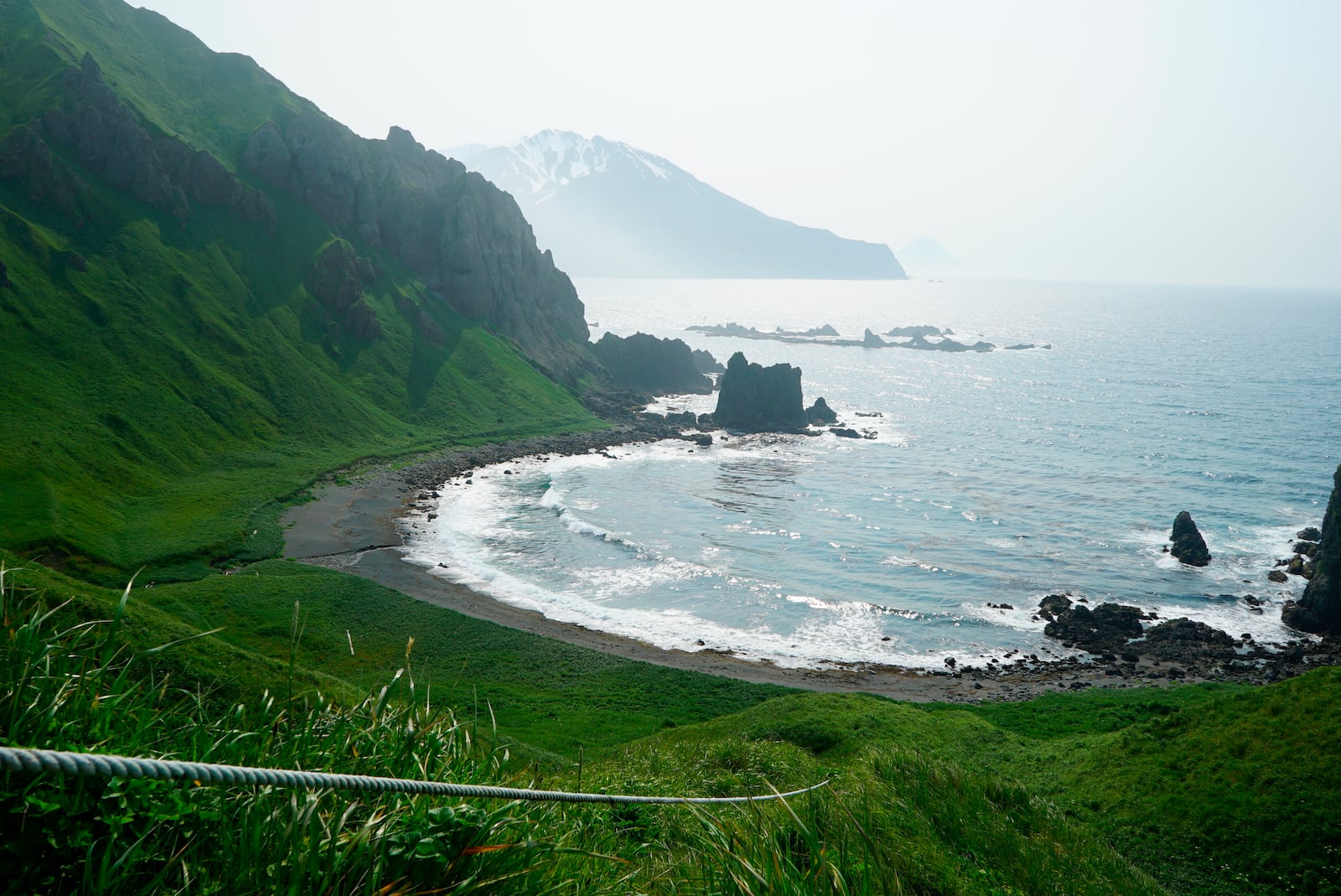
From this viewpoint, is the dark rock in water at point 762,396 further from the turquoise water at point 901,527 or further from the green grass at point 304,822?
the green grass at point 304,822

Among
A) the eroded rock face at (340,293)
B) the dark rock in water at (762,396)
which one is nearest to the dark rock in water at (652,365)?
the dark rock in water at (762,396)

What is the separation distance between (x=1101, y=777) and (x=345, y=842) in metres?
26.1

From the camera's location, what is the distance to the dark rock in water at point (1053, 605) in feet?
176

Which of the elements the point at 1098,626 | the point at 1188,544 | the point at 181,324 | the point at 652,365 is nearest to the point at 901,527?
the point at 1098,626

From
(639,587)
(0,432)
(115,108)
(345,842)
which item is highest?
(115,108)

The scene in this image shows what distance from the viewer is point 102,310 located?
256ft

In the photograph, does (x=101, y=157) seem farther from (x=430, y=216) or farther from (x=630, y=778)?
(x=630, y=778)

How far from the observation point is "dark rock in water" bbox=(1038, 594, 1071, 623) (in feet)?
176

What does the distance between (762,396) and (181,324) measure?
75.3m

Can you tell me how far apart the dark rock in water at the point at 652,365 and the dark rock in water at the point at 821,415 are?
26583 millimetres

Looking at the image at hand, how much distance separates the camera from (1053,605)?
179ft

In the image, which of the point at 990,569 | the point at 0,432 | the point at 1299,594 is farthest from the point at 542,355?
the point at 1299,594

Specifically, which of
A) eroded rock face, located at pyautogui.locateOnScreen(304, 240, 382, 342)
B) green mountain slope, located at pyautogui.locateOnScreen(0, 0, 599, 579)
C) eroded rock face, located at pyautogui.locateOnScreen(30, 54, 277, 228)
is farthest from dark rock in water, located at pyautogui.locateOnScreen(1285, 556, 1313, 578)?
eroded rock face, located at pyautogui.locateOnScreen(30, 54, 277, 228)

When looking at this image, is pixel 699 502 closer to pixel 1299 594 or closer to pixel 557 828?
pixel 1299 594
